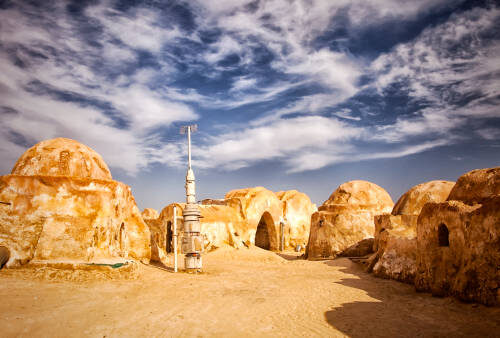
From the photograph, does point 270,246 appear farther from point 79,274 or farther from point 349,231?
point 79,274

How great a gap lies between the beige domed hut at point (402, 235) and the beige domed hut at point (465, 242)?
5.41ft

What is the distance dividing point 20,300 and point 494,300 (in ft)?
25.6

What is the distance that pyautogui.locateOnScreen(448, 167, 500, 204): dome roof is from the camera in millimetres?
7062

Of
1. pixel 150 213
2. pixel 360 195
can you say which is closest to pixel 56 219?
pixel 360 195

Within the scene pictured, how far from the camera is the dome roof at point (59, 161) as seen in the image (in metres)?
9.30

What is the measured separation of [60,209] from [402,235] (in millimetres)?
9915

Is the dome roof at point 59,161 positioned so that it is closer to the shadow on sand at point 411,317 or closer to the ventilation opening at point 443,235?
the shadow on sand at point 411,317

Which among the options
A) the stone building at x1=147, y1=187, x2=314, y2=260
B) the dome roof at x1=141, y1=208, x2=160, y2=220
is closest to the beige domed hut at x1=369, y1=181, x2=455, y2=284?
the stone building at x1=147, y1=187, x2=314, y2=260

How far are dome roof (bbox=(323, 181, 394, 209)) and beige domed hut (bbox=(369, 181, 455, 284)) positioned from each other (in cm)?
354

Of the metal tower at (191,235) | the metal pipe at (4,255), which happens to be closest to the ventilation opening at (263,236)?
the metal tower at (191,235)

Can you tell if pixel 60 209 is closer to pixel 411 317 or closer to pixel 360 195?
pixel 411 317

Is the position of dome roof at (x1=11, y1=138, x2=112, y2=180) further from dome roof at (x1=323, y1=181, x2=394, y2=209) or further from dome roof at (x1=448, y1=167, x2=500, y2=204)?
dome roof at (x1=323, y1=181, x2=394, y2=209)

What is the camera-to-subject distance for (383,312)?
6133mm

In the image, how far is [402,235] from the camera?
10609mm
